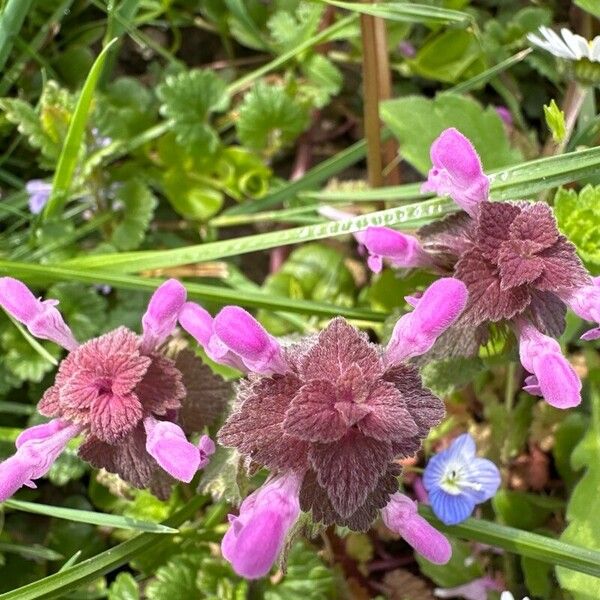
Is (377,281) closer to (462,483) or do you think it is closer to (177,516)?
(462,483)

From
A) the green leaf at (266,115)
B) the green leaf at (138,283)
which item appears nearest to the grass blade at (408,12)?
the green leaf at (266,115)

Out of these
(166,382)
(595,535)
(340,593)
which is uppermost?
(166,382)

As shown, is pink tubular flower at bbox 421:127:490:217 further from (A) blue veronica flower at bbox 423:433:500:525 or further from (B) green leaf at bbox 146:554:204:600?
(B) green leaf at bbox 146:554:204:600

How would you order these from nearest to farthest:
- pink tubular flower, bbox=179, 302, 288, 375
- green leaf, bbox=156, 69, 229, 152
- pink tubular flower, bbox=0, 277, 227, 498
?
pink tubular flower, bbox=179, 302, 288, 375
pink tubular flower, bbox=0, 277, 227, 498
green leaf, bbox=156, 69, 229, 152

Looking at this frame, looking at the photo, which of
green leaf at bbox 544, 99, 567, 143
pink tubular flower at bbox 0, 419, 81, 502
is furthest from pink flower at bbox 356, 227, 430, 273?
pink tubular flower at bbox 0, 419, 81, 502

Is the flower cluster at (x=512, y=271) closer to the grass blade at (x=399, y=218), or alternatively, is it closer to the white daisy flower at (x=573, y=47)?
the grass blade at (x=399, y=218)


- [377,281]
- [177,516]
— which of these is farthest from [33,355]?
[377,281]

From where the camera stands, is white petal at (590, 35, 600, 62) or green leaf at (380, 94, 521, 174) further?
green leaf at (380, 94, 521, 174)
